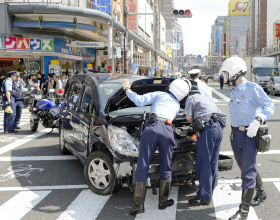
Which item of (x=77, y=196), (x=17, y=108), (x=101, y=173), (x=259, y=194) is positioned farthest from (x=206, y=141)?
(x=17, y=108)

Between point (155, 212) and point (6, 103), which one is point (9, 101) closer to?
point (6, 103)

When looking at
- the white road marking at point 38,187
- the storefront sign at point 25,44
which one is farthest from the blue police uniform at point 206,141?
the storefront sign at point 25,44

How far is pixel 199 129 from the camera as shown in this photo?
15.0ft

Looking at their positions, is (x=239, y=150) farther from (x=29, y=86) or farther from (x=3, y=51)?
(x=3, y=51)

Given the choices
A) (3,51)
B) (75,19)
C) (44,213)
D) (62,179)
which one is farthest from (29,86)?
(44,213)

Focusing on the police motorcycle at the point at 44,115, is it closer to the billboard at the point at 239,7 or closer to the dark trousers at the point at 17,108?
the dark trousers at the point at 17,108

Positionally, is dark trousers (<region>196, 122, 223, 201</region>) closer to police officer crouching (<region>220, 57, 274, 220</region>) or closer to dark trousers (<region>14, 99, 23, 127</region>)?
police officer crouching (<region>220, 57, 274, 220</region>)

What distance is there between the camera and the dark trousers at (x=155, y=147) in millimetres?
4387

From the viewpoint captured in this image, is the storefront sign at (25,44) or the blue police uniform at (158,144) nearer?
the blue police uniform at (158,144)

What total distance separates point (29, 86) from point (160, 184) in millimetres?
18060

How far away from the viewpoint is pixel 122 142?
192 inches

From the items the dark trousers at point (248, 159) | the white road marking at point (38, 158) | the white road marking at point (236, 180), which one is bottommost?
the white road marking at point (236, 180)

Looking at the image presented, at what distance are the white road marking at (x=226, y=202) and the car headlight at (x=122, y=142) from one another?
1.29 m

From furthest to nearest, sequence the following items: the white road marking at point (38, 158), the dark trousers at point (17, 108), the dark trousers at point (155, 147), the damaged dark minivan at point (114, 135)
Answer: the dark trousers at point (17, 108) → the white road marking at point (38, 158) → the damaged dark minivan at point (114, 135) → the dark trousers at point (155, 147)
